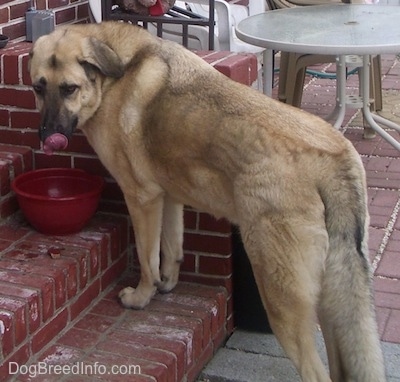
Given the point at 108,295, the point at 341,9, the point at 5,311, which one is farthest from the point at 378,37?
the point at 5,311

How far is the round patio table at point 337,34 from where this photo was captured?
4.89 metres

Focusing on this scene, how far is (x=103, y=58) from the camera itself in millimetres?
3305

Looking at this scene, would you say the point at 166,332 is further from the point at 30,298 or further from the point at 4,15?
the point at 4,15

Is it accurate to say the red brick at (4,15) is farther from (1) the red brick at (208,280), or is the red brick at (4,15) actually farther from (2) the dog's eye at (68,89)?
(1) the red brick at (208,280)

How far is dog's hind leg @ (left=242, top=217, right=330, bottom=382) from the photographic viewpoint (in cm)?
284

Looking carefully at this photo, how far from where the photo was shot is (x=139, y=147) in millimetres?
3324

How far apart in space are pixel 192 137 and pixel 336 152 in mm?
566

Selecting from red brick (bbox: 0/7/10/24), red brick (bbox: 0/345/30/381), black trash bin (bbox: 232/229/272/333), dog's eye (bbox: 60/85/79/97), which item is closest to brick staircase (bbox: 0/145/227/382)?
red brick (bbox: 0/345/30/381)

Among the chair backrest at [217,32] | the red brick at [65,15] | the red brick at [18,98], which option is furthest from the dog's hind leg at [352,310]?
the chair backrest at [217,32]

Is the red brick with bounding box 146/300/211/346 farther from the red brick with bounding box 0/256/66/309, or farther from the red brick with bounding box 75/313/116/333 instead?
the red brick with bounding box 0/256/66/309

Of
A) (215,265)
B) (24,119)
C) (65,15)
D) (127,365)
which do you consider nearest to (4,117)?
(24,119)

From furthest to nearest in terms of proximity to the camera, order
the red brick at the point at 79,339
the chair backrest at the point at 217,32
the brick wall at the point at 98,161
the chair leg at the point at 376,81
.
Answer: the chair leg at the point at 376,81 → the chair backrest at the point at 217,32 → the brick wall at the point at 98,161 → the red brick at the point at 79,339

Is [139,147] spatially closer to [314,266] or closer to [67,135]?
[67,135]

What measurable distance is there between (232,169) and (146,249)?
2.44 feet
